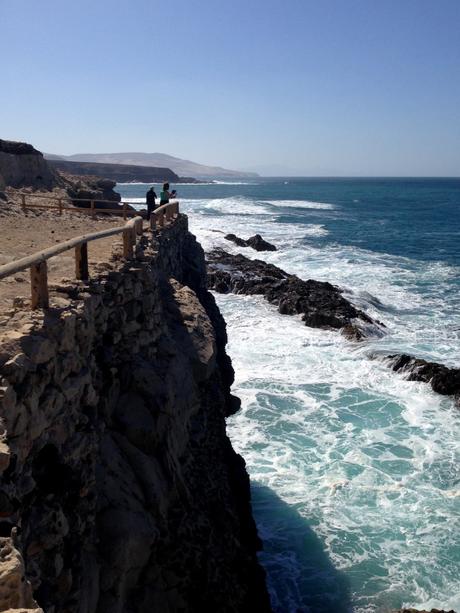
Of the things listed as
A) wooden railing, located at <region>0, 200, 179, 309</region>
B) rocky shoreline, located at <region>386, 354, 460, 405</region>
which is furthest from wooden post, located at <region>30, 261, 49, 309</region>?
rocky shoreline, located at <region>386, 354, 460, 405</region>

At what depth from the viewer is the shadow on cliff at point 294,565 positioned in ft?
27.3

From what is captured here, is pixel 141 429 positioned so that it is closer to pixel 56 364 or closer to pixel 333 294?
pixel 56 364

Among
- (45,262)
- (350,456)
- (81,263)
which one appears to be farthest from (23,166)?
(45,262)

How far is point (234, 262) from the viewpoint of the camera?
3105 centimetres

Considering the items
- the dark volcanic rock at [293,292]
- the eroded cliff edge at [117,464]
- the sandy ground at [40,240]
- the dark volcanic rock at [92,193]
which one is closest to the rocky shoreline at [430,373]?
the dark volcanic rock at [293,292]

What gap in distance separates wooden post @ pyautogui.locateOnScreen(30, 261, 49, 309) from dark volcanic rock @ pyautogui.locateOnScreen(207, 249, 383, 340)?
53.5 ft

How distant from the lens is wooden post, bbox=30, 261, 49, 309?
16.2 ft

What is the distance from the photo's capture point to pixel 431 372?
16.2m

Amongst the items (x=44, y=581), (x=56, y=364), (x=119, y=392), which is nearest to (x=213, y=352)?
(x=119, y=392)

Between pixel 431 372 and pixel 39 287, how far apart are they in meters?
13.7

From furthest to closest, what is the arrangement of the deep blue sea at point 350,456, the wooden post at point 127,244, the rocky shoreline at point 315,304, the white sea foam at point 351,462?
the rocky shoreline at point 315,304 < the white sea foam at point 351,462 < the deep blue sea at point 350,456 < the wooden post at point 127,244

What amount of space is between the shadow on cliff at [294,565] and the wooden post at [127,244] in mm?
5404

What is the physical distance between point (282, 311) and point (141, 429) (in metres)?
17.5

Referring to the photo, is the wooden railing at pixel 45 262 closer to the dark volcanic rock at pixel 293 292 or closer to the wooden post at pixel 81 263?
the wooden post at pixel 81 263
